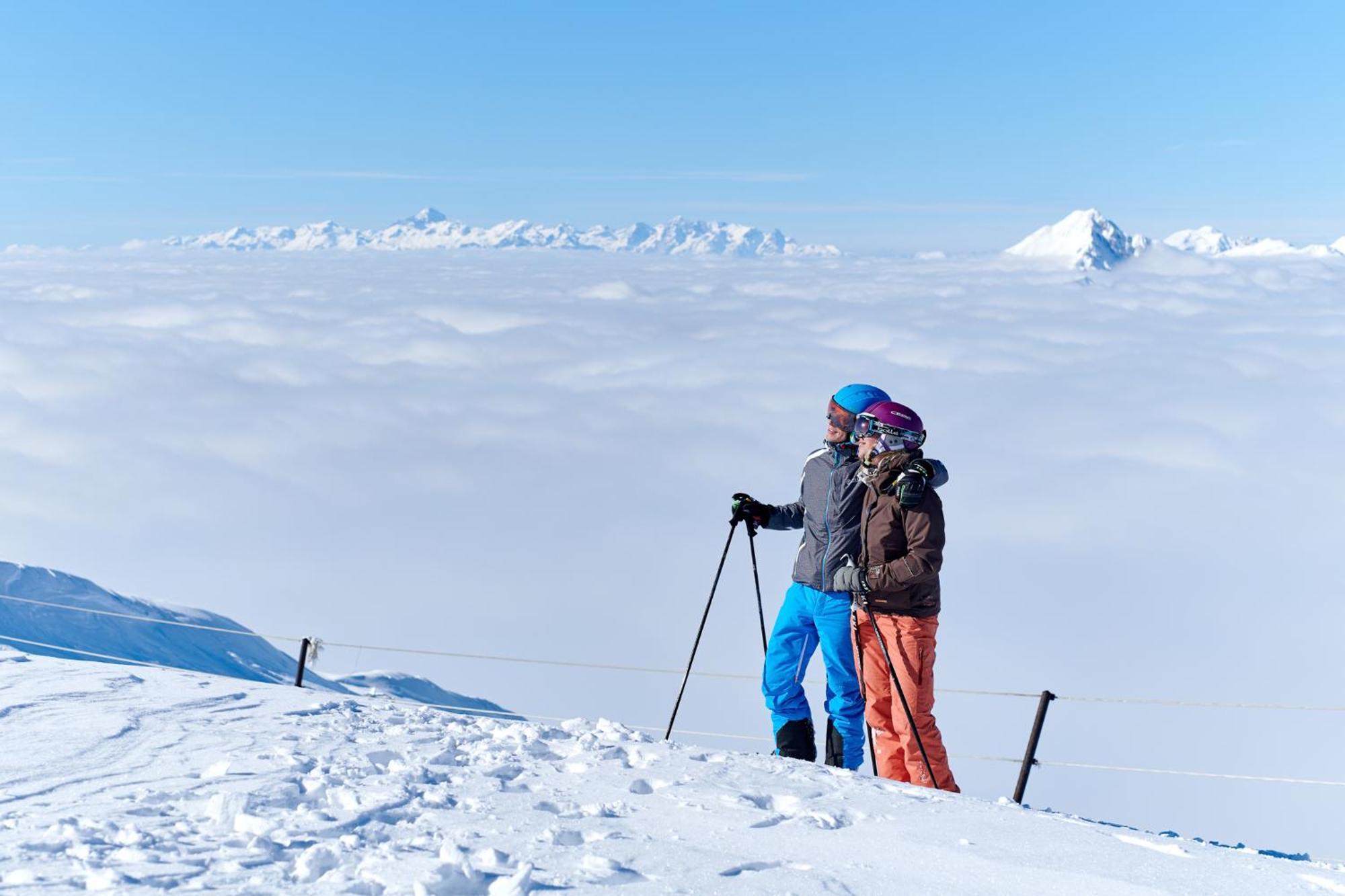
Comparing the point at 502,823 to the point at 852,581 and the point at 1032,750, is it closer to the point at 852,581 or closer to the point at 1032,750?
the point at 852,581

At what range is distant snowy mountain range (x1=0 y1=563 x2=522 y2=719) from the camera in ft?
244

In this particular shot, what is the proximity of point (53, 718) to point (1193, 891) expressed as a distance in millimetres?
5759

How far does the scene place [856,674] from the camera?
5902 millimetres

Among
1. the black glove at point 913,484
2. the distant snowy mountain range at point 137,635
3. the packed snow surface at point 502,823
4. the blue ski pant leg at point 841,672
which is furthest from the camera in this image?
the distant snowy mountain range at point 137,635

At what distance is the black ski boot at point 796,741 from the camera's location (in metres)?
6.11

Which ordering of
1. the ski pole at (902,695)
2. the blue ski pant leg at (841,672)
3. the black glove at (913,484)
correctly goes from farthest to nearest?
1. the blue ski pant leg at (841,672)
2. the ski pole at (902,695)
3. the black glove at (913,484)

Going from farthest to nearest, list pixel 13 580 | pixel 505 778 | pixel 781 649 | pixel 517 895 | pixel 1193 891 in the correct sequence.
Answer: pixel 13 580 → pixel 781 649 → pixel 505 778 → pixel 1193 891 → pixel 517 895

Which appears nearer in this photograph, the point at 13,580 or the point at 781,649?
the point at 781,649

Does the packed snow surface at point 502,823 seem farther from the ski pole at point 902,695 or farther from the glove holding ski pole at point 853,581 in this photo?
the glove holding ski pole at point 853,581

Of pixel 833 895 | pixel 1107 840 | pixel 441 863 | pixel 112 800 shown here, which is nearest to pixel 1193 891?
pixel 1107 840

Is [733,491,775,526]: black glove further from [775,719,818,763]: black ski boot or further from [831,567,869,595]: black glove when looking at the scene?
[775,719,818,763]: black ski boot

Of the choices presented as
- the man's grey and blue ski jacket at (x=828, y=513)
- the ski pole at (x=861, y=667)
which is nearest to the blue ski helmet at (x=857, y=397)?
the man's grey and blue ski jacket at (x=828, y=513)

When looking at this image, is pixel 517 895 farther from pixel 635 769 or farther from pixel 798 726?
pixel 798 726

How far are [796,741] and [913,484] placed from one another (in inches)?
74.8
